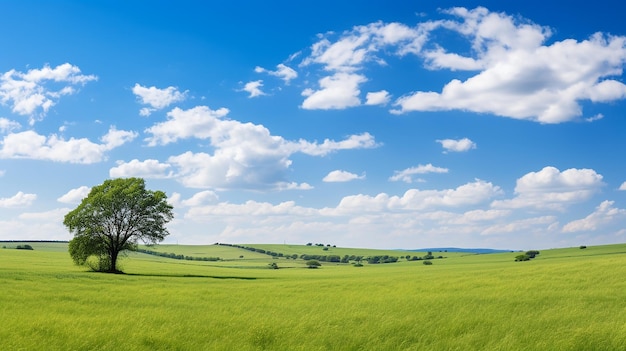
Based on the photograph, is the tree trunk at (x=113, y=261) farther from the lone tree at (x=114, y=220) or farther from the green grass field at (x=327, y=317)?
the green grass field at (x=327, y=317)

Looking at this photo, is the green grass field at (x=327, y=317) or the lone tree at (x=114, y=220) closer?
the green grass field at (x=327, y=317)

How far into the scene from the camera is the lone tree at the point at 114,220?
56.3 metres

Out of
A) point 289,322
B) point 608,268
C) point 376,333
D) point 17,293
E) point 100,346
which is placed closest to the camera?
point 100,346

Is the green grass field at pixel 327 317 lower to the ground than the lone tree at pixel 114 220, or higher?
lower

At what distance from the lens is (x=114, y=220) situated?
57.4 meters

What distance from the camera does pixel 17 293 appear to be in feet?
97.9

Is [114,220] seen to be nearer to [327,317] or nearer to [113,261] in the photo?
[113,261]

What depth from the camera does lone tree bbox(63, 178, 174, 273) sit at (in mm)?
56312

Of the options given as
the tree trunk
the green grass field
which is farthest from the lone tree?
the green grass field

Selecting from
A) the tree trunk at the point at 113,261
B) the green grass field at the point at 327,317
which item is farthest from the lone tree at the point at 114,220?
the green grass field at the point at 327,317

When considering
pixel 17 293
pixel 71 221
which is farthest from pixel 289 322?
pixel 71 221

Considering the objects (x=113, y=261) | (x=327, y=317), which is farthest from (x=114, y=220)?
(x=327, y=317)

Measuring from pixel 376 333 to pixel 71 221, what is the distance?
4653 centimetres

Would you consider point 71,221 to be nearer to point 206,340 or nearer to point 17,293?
point 17,293
